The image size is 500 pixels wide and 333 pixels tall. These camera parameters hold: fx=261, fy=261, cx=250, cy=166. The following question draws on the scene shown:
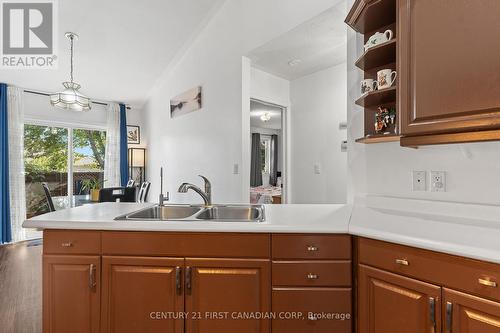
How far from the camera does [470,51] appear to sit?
1.13 meters

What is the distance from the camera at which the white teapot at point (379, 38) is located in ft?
4.94

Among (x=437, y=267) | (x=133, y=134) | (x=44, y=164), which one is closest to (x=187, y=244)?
(x=437, y=267)

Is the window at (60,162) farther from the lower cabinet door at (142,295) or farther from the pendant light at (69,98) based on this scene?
the lower cabinet door at (142,295)

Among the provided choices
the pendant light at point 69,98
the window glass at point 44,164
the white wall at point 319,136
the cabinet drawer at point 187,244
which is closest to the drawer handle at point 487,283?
the cabinet drawer at point 187,244

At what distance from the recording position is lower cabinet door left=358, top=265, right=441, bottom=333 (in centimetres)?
103

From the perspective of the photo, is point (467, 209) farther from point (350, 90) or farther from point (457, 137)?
point (350, 90)

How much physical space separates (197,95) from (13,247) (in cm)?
371

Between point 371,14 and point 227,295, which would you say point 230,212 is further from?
point 371,14

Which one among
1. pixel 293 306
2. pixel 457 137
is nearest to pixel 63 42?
pixel 293 306

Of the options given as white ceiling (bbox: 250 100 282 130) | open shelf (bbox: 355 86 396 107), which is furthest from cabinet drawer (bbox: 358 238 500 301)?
white ceiling (bbox: 250 100 282 130)

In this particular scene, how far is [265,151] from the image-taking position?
18.9ft

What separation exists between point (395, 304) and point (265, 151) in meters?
4.72

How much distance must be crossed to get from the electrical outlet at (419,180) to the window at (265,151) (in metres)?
4.08

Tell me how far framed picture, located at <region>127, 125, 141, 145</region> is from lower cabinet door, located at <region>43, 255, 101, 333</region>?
5.04 m
